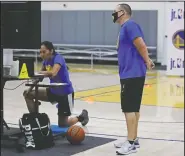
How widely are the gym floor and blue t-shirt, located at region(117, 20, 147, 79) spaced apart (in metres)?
0.92

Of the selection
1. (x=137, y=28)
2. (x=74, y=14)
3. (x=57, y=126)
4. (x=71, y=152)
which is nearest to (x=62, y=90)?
(x=57, y=126)

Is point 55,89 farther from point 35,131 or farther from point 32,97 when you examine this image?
point 35,131

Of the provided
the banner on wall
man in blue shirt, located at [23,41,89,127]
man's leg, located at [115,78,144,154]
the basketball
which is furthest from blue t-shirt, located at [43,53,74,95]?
the banner on wall

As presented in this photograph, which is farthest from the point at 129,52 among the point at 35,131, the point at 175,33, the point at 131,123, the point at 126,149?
the point at 175,33

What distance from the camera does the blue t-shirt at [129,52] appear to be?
5.60 metres

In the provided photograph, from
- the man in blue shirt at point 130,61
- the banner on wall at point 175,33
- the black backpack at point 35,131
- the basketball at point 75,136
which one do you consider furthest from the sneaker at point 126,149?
the banner on wall at point 175,33

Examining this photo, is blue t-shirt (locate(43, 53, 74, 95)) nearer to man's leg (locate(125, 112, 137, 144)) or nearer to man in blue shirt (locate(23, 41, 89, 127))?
man in blue shirt (locate(23, 41, 89, 127))

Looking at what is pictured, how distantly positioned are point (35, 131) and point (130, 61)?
137 cm

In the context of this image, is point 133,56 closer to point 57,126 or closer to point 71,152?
point 71,152

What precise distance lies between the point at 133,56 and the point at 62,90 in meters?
1.47

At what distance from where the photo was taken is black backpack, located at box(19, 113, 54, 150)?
19.6ft

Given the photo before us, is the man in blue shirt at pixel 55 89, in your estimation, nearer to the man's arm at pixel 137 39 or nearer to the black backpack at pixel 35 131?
the black backpack at pixel 35 131

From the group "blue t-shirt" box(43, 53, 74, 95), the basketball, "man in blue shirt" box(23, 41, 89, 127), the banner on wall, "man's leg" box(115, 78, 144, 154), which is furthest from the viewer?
the banner on wall

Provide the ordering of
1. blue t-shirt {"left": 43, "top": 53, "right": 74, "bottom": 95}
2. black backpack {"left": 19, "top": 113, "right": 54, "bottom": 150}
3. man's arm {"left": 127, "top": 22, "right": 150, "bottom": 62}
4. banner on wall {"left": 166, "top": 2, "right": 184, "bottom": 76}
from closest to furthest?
man's arm {"left": 127, "top": 22, "right": 150, "bottom": 62}, black backpack {"left": 19, "top": 113, "right": 54, "bottom": 150}, blue t-shirt {"left": 43, "top": 53, "right": 74, "bottom": 95}, banner on wall {"left": 166, "top": 2, "right": 184, "bottom": 76}
